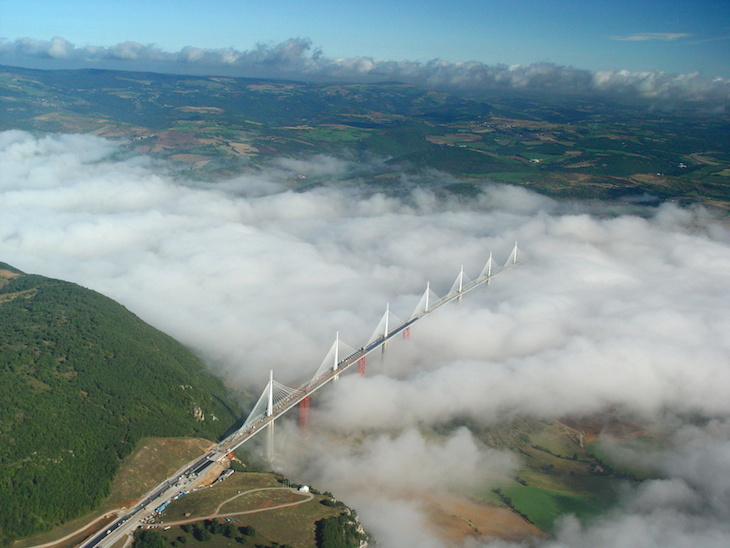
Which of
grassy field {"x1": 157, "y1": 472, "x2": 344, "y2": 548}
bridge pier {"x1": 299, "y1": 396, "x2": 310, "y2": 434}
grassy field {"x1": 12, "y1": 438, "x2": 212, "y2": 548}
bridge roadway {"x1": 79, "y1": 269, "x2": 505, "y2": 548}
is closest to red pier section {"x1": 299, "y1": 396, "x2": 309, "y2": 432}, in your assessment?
bridge pier {"x1": 299, "y1": 396, "x2": 310, "y2": 434}

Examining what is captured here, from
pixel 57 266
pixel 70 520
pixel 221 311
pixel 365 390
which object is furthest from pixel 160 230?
pixel 70 520

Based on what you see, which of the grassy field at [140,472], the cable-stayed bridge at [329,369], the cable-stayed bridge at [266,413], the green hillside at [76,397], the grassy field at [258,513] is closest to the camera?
the grassy field at [140,472]

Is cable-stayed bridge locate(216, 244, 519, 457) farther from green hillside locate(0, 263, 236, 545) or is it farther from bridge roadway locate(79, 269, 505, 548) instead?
green hillside locate(0, 263, 236, 545)

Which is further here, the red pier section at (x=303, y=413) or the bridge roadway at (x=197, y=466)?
the red pier section at (x=303, y=413)

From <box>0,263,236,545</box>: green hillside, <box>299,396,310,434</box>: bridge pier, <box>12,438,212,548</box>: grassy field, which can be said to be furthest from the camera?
<box>299,396,310,434</box>: bridge pier

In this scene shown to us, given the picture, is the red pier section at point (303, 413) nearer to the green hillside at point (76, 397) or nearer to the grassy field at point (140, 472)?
the green hillside at point (76, 397)

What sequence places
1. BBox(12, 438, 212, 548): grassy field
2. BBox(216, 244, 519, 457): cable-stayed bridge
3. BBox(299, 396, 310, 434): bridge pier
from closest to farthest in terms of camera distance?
BBox(12, 438, 212, 548): grassy field
BBox(216, 244, 519, 457): cable-stayed bridge
BBox(299, 396, 310, 434): bridge pier

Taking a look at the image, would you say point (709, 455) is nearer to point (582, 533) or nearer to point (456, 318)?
point (582, 533)

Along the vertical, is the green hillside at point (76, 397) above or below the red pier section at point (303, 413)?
above

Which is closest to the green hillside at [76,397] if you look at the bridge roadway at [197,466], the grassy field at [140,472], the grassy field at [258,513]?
the grassy field at [140,472]
